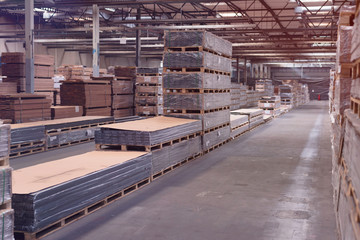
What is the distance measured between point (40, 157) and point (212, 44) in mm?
4643

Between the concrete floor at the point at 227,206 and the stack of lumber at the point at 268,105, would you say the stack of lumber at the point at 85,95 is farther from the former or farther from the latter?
the stack of lumber at the point at 268,105

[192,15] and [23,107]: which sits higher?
[192,15]

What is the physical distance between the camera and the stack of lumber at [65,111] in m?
11.1

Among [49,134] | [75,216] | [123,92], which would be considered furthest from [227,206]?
[123,92]

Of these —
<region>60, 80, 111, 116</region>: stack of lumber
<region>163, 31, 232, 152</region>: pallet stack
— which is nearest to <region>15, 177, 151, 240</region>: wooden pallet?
<region>163, 31, 232, 152</region>: pallet stack

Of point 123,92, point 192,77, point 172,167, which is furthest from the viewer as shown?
point 123,92

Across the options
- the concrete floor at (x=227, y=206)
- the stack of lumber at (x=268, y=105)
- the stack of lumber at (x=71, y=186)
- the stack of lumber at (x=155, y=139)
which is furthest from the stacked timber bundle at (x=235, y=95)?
the stack of lumber at (x=71, y=186)

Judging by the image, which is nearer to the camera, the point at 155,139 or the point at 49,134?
the point at 155,139

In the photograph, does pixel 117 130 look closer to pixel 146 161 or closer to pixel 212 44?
pixel 146 161

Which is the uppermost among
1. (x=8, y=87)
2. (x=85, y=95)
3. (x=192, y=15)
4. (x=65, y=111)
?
(x=192, y=15)

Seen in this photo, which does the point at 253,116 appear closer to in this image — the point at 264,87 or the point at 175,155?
the point at 175,155

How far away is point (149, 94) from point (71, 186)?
9777mm

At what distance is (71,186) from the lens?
15.0ft

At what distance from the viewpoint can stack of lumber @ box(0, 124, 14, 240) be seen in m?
3.42
